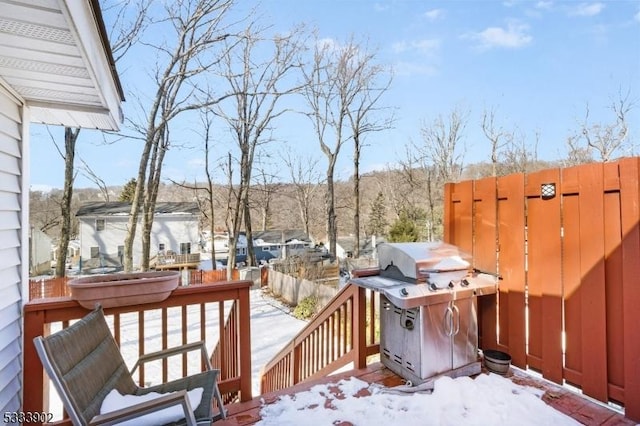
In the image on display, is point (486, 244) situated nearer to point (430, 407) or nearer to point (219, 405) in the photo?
point (430, 407)

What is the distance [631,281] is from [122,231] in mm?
23476

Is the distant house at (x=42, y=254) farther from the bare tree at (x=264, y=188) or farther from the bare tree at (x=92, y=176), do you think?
the bare tree at (x=264, y=188)

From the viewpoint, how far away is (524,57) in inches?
418

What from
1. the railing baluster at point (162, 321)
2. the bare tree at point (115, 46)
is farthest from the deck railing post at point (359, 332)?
the bare tree at point (115, 46)

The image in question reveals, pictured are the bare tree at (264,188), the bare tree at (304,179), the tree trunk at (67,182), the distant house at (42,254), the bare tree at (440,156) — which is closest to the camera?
the tree trunk at (67,182)

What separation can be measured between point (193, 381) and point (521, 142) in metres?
18.5

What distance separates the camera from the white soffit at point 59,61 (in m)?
1.34

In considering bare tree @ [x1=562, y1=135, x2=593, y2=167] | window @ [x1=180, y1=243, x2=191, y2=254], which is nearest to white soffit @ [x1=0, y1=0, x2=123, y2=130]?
bare tree @ [x1=562, y1=135, x2=593, y2=167]

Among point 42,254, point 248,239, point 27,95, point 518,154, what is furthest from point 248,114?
point 42,254

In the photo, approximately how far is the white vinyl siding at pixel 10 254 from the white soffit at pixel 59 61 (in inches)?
9.4

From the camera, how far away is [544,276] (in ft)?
8.32

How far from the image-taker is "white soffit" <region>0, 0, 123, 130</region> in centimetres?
134

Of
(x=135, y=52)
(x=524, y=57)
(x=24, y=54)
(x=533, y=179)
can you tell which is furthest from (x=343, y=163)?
(x=24, y=54)

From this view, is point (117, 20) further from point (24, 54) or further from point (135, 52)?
point (24, 54)
